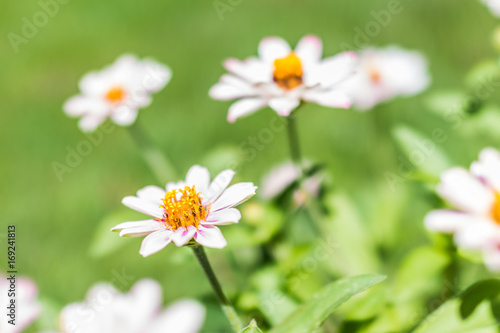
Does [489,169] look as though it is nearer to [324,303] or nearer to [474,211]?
[474,211]

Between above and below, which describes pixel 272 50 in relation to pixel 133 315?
above

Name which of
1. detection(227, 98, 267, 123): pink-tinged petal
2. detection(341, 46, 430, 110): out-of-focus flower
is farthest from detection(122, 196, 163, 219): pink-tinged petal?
detection(341, 46, 430, 110): out-of-focus flower

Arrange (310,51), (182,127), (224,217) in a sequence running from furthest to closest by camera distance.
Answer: (182,127) → (310,51) → (224,217)

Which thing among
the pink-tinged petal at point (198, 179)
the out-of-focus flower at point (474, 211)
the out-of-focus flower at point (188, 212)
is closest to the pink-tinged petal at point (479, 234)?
the out-of-focus flower at point (474, 211)

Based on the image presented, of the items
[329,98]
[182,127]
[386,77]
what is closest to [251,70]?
[329,98]

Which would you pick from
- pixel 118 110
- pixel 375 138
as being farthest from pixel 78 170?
pixel 375 138

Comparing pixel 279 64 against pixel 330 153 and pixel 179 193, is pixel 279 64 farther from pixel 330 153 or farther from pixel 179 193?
pixel 330 153

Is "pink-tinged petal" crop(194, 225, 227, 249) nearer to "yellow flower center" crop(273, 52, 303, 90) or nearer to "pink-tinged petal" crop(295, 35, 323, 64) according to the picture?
"yellow flower center" crop(273, 52, 303, 90)
